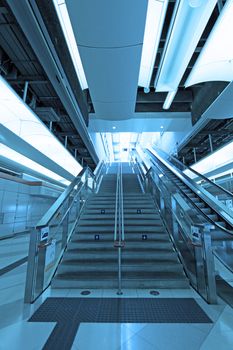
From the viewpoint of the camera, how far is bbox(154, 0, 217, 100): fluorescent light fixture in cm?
263

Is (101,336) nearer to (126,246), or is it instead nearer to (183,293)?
(183,293)

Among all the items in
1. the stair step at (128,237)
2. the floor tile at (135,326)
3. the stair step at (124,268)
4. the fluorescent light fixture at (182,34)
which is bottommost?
the floor tile at (135,326)

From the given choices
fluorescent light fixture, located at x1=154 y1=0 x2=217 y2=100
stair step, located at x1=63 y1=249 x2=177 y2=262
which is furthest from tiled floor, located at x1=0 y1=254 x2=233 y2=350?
fluorescent light fixture, located at x1=154 y1=0 x2=217 y2=100

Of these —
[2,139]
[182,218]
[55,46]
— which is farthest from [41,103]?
[182,218]

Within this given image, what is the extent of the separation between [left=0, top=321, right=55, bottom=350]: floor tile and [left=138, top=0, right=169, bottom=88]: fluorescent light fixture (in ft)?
14.9

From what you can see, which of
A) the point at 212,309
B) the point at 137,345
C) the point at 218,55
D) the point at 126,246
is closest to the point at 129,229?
the point at 126,246

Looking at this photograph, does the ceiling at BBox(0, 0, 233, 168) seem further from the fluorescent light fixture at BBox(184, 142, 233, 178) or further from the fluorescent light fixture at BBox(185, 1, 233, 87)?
the fluorescent light fixture at BBox(184, 142, 233, 178)

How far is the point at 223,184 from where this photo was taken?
9.12m

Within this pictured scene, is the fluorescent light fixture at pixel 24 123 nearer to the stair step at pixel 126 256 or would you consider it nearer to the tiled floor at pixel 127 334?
the stair step at pixel 126 256

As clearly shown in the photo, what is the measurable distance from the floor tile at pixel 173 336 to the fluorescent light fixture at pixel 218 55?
4161 millimetres

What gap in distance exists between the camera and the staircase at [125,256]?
268cm

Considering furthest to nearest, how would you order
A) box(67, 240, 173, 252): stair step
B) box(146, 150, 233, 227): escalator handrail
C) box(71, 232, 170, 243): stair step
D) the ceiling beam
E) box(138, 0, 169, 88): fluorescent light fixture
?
the ceiling beam < box(146, 150, 233, 227): escalator handrail < box(71, 232, 170, 243): stair step < box(67, 240, 173, 252): stair step < box(138, 0, 169, 88): fluorescent light fixture

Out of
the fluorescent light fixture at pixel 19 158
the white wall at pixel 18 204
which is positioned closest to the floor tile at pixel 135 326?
the fluorescent light fixture at pixel 19 158

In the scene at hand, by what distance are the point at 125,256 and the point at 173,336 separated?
4.82 ft
